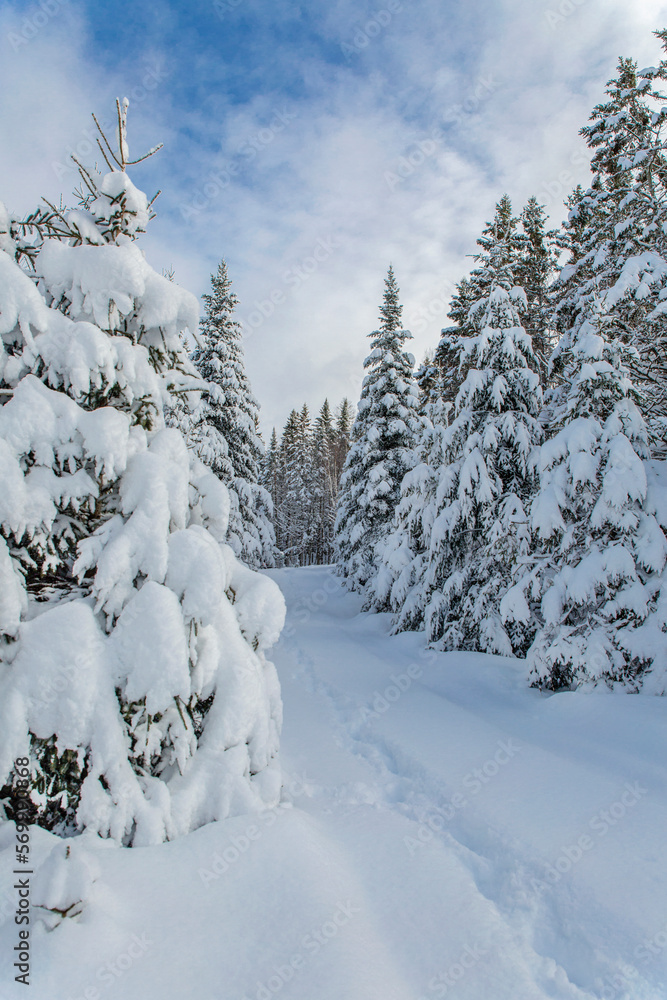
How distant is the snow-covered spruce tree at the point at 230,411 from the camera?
59.0 feet

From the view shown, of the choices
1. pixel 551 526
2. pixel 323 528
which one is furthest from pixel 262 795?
pixel 323 528

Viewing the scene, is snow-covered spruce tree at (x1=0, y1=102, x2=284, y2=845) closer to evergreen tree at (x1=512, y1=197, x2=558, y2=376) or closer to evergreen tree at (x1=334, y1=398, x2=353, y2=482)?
evergreen tree at (x1=512, y1=197, x2=558, y2=376)

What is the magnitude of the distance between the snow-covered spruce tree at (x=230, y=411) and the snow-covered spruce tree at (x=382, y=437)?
4.12 metres

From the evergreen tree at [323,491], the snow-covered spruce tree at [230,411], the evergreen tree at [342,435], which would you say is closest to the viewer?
the snow-covered spruce tree at [230,411]

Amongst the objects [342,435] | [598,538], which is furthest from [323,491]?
[598,538]

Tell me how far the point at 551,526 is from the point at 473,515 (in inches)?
124

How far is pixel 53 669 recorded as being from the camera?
3303 mm

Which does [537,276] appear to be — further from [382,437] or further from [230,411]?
[230,411]

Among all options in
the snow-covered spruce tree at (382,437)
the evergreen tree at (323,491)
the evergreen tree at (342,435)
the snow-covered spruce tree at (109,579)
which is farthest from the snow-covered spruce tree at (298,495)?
the snow-covered spruce tree at (109,579)

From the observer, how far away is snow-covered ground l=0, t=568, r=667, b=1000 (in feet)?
8.69

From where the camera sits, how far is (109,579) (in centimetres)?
357

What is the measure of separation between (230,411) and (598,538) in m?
13.9

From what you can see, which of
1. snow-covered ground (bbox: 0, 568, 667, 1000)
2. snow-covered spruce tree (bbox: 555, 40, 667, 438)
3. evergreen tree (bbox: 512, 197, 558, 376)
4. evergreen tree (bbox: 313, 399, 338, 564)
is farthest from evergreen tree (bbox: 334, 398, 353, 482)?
snow-covered ground (bbox: 0, 568, 667, 1000)

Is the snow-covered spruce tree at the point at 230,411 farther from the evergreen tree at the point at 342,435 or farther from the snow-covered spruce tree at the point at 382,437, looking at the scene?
the evergreen tree at the point at 342,435
